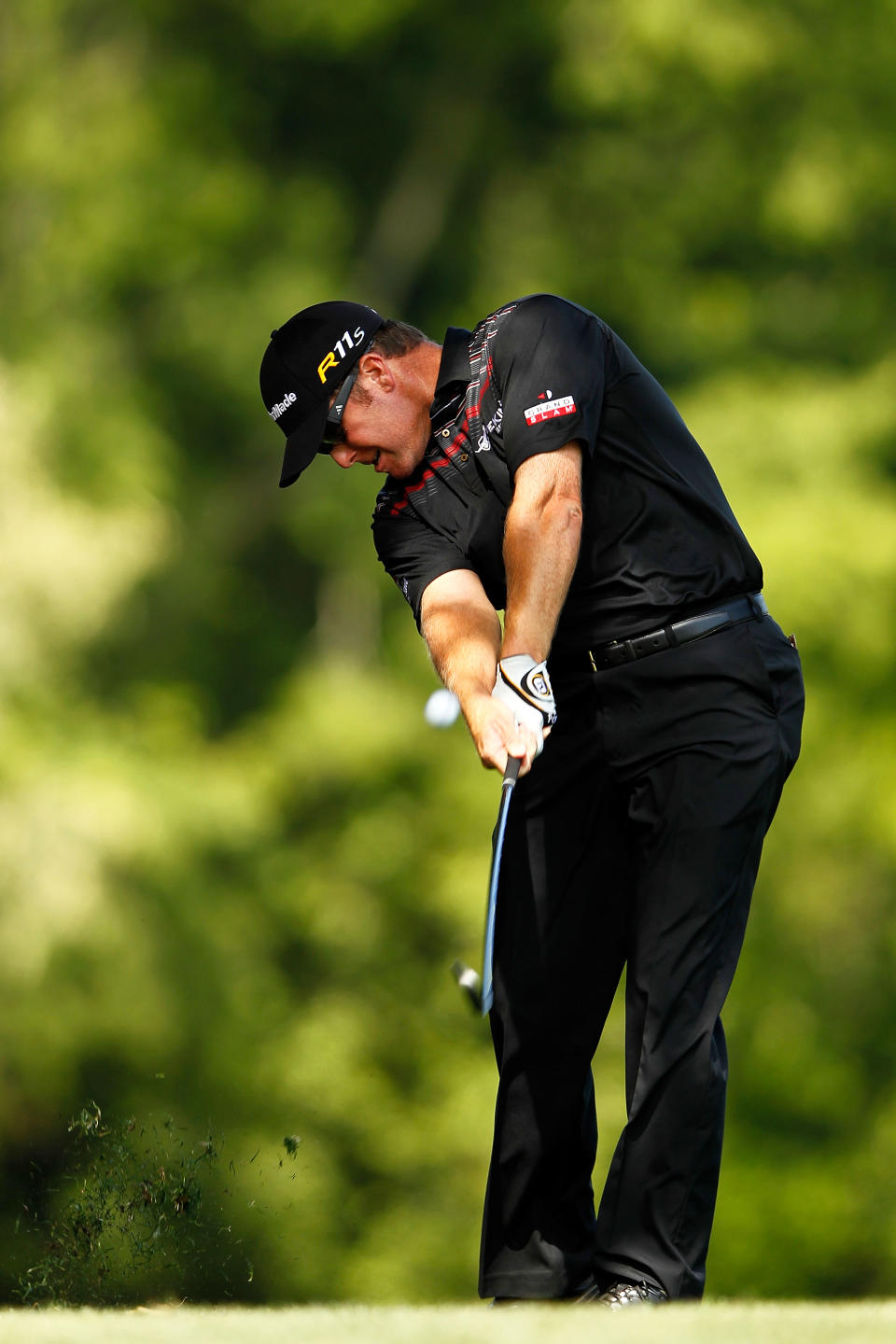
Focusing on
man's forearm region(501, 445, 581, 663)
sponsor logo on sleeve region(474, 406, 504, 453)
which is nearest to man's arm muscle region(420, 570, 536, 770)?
man's forearm region(501, 445, 581, 663)

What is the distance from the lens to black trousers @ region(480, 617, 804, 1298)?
393 cm

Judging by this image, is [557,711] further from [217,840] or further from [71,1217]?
[217,840]

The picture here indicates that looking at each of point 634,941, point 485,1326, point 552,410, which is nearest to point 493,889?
point 634,941

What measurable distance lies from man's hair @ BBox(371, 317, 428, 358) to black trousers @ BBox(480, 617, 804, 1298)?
890 millimetres

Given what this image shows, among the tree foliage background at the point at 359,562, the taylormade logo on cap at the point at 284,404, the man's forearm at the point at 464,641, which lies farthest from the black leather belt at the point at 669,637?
the tree foliage background at the point at 359,562

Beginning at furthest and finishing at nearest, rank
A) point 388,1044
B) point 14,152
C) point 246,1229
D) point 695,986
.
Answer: point 14,152 < point 388,1044 < point 246,1229 < point 695,986

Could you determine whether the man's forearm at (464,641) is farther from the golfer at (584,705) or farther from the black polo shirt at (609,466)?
the black polo shirt at (609,466)

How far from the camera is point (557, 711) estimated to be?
4215 millimetres

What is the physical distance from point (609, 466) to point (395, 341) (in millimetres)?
651

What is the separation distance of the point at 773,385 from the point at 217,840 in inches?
191

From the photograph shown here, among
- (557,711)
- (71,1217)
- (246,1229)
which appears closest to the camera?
(557,711)

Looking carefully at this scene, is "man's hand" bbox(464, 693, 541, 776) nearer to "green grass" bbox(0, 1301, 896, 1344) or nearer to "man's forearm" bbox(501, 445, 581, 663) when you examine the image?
"man's forearm" bbox(501, 445, 581, 663)

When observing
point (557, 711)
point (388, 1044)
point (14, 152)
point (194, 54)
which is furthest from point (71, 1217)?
point (194, 54)

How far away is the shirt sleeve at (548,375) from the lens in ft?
12.8
